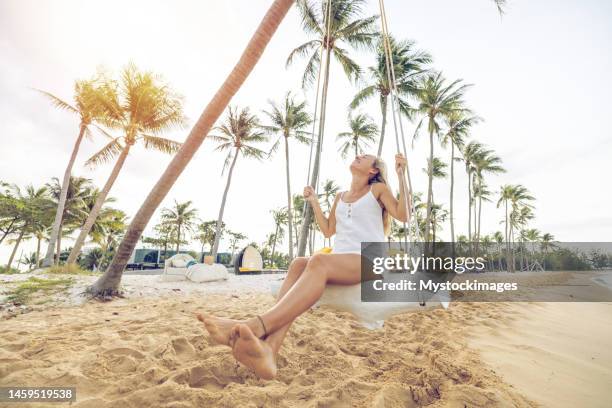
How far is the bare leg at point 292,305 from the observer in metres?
1.28

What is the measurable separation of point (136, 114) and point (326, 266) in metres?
11.1

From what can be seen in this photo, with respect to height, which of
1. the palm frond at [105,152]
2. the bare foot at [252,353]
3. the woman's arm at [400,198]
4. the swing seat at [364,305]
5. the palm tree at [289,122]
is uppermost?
the palm tree at [289,122]

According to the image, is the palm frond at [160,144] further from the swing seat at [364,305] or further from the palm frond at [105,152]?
the swing seat at [364,305]

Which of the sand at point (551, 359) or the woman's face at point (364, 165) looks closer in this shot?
the sand at point (551, 359)

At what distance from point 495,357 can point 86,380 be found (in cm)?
301

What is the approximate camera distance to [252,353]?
1284 millimetres

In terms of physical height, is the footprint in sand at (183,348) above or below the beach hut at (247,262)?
above

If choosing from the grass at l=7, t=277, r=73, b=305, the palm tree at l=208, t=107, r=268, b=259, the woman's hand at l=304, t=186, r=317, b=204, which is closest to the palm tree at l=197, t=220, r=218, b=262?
the palm tree at l=208, t=107, r=268, b=259

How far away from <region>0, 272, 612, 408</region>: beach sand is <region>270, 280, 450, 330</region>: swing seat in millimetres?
114

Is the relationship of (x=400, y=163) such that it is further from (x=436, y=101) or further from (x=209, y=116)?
(x=436, y=101)

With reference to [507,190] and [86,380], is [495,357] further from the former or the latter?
[507,190]

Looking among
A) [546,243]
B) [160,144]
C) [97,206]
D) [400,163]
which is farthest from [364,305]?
[546,243]

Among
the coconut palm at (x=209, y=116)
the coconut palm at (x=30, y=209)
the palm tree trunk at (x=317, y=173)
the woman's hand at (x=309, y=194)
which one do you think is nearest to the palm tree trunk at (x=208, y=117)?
the coconut palm at (x=209, y=116)

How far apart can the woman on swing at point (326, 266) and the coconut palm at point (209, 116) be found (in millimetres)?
1999
